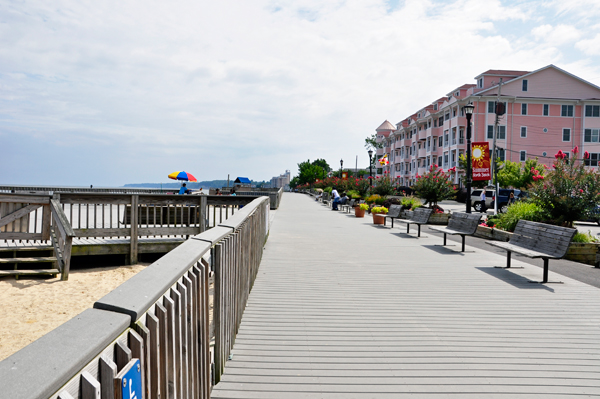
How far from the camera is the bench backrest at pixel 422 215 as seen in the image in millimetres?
14031

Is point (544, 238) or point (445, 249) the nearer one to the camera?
point (544, 238)

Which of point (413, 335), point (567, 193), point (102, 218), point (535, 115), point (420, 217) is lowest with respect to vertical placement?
point (413, 335)

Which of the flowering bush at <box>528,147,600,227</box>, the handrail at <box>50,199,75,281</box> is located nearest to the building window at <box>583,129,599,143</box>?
the flowering bush at <box>528,147,600,227</box>

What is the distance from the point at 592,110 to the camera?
2211 inches

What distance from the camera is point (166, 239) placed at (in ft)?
43.7

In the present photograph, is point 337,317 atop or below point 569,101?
below

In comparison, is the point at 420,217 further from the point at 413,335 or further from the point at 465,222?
the point at 413,335

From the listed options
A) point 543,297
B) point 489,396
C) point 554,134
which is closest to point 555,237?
point 543,297

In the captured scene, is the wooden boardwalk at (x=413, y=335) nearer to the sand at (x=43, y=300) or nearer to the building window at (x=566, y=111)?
the sand at (x=43, y=300)

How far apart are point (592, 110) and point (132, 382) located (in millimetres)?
67469

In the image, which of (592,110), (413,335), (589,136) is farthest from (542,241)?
(592,110)

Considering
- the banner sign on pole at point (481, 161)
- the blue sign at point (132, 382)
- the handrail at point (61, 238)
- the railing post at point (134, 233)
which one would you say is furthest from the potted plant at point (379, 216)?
the blue sign at point (132, 382)

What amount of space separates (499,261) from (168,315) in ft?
30.4

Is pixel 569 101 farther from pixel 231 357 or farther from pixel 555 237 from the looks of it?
pixel 231 357
